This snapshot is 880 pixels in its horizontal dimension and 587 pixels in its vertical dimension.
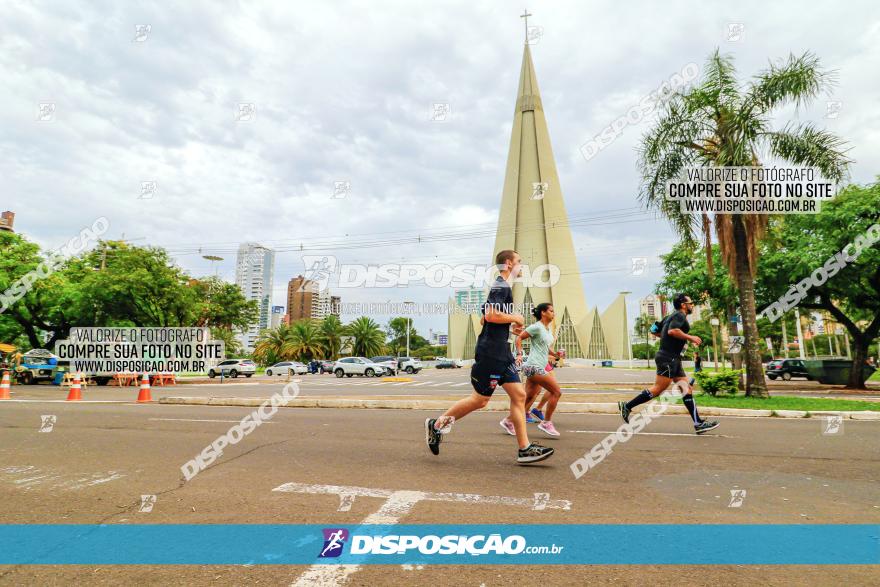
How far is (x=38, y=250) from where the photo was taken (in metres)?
29.3

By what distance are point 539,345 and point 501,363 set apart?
2.08 meters

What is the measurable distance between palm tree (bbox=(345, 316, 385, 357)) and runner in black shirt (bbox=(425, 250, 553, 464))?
2322 inches

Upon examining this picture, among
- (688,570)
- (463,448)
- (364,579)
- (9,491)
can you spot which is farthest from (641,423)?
(9,491)

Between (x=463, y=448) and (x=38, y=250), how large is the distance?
35.4m

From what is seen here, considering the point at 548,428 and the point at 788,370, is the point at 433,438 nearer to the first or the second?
the point at 548,428

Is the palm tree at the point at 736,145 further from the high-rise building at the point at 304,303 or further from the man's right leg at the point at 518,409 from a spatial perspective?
the high-rise building at the point at 304,303

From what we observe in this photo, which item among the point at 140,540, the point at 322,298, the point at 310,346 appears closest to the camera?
the point at 140,540

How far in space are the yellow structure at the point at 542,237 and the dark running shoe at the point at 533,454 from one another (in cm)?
8044

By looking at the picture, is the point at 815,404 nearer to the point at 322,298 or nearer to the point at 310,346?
the point at 310,346

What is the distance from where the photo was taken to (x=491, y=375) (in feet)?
14.9

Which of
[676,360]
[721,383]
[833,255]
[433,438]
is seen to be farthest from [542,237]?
[433,438]

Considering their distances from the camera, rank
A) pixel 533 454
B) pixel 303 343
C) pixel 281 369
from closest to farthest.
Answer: pixel 533 454, pixel 281 369, pixel 303 343

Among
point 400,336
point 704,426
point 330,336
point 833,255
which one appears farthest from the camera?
point 400,336

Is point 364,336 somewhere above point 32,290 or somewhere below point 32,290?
below
